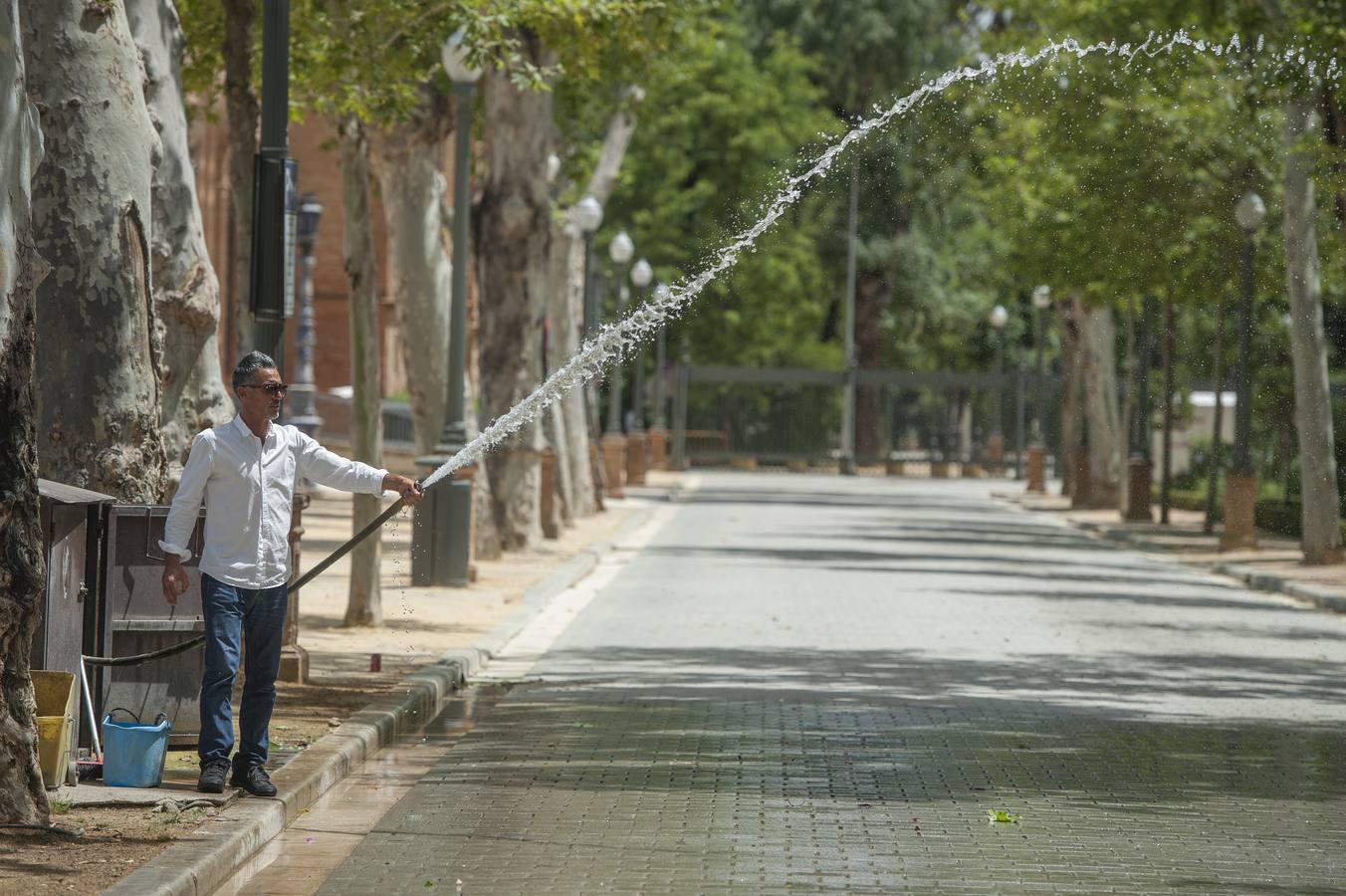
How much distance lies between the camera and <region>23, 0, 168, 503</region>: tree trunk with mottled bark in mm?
11094

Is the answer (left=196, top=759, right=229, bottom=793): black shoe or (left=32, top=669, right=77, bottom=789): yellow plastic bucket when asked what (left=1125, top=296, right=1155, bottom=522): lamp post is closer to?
(left=196, top=759, right=229, bottom=793): black shoe

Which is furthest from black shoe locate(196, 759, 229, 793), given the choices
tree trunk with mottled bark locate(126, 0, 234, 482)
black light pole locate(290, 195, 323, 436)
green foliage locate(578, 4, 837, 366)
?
green foliage locate(578, 4, 837, 366)

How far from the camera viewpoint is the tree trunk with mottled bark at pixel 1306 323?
28828mm

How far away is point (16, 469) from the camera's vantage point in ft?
27.3

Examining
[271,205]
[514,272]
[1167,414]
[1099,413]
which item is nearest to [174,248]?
[271,205]

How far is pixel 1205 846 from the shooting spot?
9031 mm

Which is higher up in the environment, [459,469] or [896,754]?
[459,469]

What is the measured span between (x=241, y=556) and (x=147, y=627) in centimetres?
121

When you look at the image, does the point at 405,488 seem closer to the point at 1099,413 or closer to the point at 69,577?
the point at 69,577

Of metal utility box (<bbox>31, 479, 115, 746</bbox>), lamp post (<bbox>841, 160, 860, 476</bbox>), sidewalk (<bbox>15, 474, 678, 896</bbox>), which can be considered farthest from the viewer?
lamp post (<bbox>841, 160, 860, 476</bbox>)

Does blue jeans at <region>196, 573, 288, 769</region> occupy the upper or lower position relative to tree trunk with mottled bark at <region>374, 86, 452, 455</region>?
lower

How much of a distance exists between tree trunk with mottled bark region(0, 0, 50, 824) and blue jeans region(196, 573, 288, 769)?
1025 millimetres

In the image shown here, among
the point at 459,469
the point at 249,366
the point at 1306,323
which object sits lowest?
the point at 459,469

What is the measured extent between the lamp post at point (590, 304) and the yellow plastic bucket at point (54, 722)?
2691 centimetres
